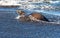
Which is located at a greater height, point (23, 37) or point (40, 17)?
point (23, 37)

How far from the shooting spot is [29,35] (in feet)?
59.0

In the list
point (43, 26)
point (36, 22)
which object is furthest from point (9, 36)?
point (36, 22)

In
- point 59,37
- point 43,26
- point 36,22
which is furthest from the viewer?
point 36,22

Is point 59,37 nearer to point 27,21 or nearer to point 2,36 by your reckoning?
point 2,36

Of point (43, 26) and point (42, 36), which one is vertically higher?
point (42, 36)

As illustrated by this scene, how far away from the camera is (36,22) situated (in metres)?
25.1

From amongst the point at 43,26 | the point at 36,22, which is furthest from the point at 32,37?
the point at 36,22

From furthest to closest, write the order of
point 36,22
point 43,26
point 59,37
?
point 36,22
point 43,26
point 59,37

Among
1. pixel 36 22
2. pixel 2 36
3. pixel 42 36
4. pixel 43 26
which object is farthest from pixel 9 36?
pixel 36 22

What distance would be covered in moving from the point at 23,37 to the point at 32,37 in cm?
48

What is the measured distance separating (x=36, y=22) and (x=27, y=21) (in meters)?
1.12

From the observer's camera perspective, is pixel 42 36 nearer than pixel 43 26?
Yes

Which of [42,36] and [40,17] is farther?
[40,17]

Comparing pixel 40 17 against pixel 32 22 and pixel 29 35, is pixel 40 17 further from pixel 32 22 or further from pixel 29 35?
pixel 29 35
